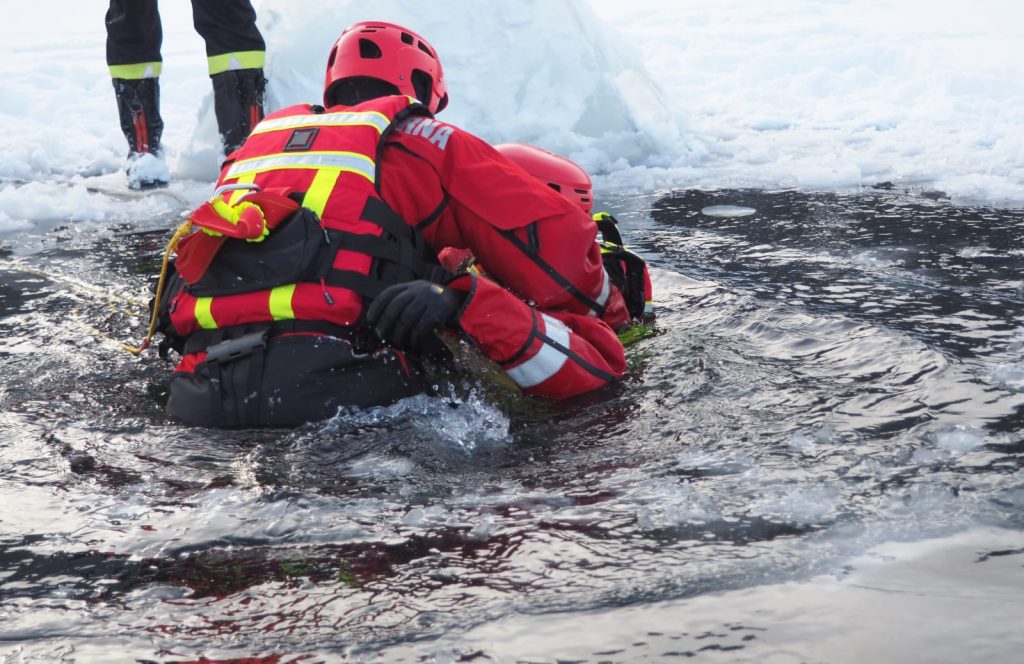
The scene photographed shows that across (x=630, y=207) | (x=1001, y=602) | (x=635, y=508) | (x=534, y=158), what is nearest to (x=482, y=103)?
(x=630, y=207)

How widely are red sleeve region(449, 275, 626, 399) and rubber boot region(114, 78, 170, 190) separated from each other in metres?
4.21

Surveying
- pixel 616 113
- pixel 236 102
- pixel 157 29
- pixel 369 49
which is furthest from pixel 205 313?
pixel 616 113

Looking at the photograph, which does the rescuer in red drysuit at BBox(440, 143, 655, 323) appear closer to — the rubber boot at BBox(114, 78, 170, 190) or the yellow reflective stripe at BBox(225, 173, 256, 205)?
the yellow reflective stripe at BBox(225, 173, 256, 205)

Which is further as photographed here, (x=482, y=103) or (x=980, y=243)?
(x=482, y=103)

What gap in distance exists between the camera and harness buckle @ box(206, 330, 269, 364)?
8.94 feet

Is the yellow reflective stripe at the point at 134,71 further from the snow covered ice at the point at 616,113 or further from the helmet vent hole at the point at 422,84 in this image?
the helmet vent hole at the point at 422,84

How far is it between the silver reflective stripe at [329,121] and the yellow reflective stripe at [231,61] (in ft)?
9.82

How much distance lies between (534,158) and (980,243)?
7.45 ft

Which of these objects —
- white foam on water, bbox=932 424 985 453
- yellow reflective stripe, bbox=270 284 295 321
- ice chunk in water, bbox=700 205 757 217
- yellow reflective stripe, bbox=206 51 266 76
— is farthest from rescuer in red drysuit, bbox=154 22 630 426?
yellow reflective stripe, bbox=206 51 266 76

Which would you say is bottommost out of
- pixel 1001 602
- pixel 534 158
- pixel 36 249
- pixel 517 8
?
pixel 1001 602

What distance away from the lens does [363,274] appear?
2795 millimetres

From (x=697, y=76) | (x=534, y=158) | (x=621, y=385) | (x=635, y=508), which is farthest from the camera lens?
(x=697, y=76)

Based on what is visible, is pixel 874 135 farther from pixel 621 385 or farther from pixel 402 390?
pixel 402 390

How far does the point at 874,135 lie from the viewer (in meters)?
7.75
